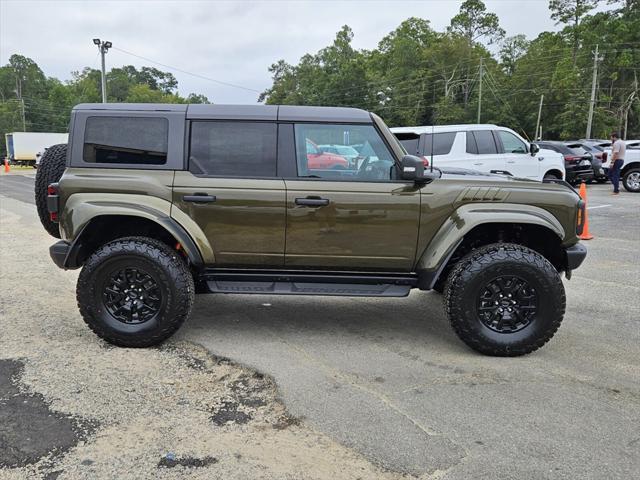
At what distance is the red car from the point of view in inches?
168

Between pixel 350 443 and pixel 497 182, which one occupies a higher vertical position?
pixel 497 182

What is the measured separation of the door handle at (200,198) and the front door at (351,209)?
2.00 feet

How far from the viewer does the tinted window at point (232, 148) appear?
168 inches

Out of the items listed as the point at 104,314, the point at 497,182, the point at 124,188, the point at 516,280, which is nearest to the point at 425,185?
the point at 497,182

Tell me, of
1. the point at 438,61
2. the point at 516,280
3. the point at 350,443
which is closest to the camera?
the point at 350,443

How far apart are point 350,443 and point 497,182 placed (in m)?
2.47

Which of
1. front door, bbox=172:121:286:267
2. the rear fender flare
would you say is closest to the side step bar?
front door, bbox=172:121:286:267

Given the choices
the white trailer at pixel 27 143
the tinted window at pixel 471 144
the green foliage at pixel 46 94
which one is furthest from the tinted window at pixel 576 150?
the green foliage at pixel 46 94

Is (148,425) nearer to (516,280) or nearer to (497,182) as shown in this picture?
(516,280)

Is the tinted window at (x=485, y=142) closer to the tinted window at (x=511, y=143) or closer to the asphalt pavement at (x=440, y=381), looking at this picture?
the tinted window at (x=511, y=143)

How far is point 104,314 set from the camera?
422 centimetres

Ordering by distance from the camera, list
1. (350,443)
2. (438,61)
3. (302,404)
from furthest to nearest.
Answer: (438,61), (302,404), (350,443)

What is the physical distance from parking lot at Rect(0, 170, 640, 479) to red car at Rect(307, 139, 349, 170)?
4.81 ft

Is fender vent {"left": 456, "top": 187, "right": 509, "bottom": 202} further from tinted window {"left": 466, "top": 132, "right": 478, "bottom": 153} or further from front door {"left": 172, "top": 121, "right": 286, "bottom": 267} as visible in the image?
tinted window {"left": 466, "top": 132, "right": 478, "bottom": 153}
